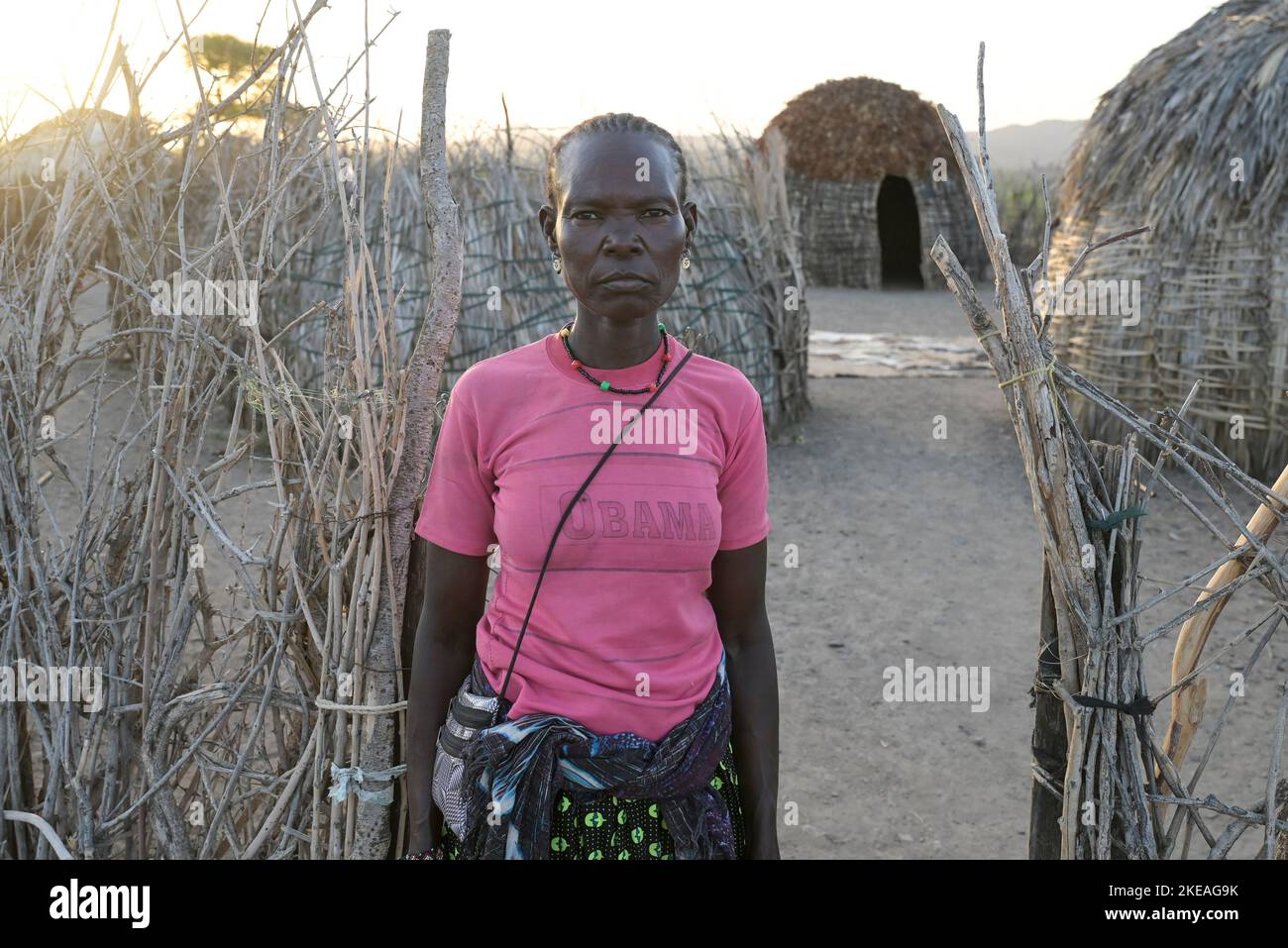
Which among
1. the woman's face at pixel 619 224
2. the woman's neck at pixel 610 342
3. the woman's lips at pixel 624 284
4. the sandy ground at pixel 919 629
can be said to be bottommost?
the sandy ground at pixel 919 629

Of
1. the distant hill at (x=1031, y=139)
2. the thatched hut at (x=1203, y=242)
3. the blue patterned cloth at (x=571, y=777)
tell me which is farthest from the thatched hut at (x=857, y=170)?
the distant hill at (x=1031, y=139)

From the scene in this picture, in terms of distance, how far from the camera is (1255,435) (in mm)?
6227

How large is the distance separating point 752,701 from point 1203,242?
5.90 meters

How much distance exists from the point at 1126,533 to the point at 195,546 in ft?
6.00

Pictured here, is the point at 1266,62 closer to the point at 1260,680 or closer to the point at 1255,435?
the point at 1255,435

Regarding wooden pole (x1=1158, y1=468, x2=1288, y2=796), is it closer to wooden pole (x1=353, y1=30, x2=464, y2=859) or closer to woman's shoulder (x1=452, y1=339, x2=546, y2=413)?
woman's shoulder (x1=452, y1=339, x2=546, y2=413)

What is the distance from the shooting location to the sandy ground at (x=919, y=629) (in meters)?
3.29

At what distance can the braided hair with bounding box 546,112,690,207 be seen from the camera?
1.48 meters

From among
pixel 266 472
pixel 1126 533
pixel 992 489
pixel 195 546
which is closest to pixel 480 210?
pixel 266 472

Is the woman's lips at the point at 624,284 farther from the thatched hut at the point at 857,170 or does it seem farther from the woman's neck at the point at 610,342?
the thatched hut at the point at 857,170

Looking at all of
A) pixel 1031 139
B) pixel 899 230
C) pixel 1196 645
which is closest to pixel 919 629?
pixel 1196 645

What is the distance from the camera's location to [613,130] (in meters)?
1.46

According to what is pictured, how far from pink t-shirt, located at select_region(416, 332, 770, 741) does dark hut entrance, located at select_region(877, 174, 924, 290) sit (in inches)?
710

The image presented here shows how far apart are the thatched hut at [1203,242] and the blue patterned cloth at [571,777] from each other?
543cm
